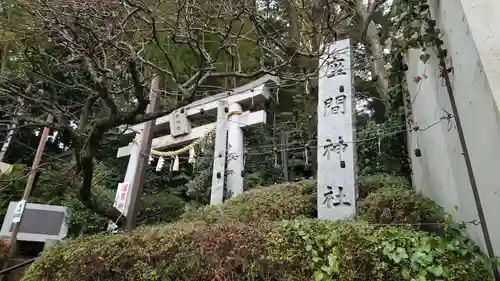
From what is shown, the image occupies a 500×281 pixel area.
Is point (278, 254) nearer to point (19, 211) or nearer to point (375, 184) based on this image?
point (375, 184)

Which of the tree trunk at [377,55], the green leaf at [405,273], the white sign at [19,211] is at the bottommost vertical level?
the green leaf at [405,273]

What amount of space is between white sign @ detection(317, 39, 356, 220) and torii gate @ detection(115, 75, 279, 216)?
5.57 feet

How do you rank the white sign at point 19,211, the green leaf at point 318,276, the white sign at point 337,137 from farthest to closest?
the white sign at point 19,211 < the white sign at point 337,137 < the green leaf at point 318,276

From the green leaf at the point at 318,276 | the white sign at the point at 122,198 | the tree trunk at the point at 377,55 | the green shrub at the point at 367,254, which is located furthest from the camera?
the tree trunk at the point at 377,55

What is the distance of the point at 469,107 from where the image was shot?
2.77 meters

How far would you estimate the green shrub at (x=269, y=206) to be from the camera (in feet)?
15.9

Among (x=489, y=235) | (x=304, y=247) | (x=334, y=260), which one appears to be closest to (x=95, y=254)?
(x=304, y=247)

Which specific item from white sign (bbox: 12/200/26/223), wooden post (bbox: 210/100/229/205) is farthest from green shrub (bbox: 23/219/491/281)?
white sign (bbox: 12/200/26/223)

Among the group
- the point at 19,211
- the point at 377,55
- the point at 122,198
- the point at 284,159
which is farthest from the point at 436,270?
the point at 19,211

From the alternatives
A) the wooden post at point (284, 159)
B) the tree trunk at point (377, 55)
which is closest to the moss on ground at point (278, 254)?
the wooden post at point (284, 159)

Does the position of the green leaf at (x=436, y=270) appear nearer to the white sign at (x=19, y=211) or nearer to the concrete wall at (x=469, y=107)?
the concrete wall at (x=469, y=107)

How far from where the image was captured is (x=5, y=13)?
473 cm

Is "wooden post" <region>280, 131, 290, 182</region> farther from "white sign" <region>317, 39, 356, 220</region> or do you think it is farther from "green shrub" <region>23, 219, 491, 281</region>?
"green shrub" <region>23, 219, 491, 281</region>

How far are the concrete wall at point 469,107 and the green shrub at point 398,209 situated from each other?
167 mm
